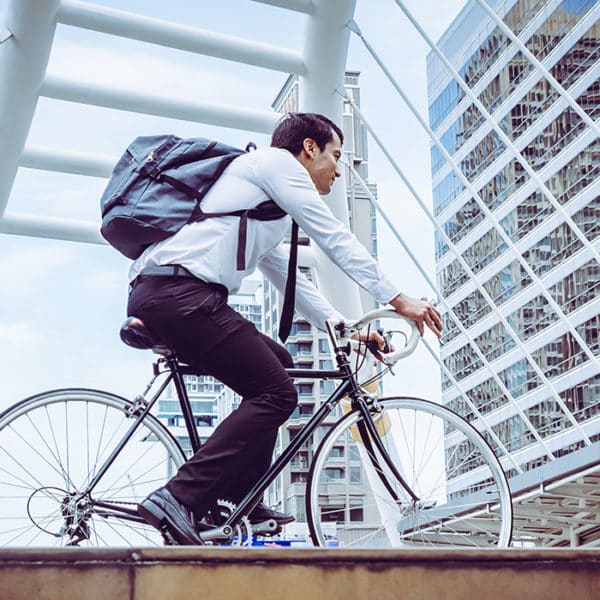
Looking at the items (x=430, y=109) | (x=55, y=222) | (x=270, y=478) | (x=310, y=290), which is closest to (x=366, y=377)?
(x=310, y=290)

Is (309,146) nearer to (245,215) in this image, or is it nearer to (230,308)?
(245,215)

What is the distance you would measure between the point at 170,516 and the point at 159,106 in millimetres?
4178

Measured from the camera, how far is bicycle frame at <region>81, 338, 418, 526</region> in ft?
10.4

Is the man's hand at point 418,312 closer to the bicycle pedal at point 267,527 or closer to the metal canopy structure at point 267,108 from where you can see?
Answer: the bicycle pedal at point 267,527

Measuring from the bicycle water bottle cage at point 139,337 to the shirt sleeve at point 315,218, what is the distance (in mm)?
524

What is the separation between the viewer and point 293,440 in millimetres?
3400

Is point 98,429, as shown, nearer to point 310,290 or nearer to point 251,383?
point 251,383

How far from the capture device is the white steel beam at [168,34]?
6.10m

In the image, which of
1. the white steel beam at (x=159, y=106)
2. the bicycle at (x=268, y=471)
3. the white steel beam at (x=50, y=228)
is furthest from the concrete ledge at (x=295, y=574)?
the white steel beam at (x=50, y=228)

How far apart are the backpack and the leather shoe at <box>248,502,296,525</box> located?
2.30 feet

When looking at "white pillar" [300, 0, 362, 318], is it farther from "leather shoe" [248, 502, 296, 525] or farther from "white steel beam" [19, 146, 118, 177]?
"leather shoe" [248, 502, 296, 525]

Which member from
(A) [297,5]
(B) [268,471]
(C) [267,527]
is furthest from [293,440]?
(A) [297,5]

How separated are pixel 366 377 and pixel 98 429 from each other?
3.09 ft

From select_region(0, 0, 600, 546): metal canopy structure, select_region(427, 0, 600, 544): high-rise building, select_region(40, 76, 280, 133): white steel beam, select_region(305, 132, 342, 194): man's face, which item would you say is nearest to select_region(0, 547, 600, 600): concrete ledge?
select_region(305, 132, 342, 194): man's face
